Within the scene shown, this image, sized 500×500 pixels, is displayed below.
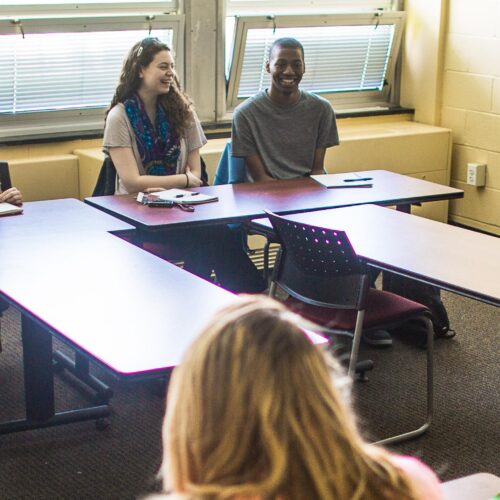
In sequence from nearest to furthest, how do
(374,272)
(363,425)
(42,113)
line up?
(363,425) < (374,272) < (42,113)

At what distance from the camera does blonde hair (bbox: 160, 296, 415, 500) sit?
2.93 feet

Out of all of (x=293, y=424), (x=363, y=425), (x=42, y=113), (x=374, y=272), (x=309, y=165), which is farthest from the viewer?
(x=42, y=113)

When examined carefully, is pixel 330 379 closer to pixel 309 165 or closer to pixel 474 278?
pixel 474 278

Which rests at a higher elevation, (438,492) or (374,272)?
(438,492)

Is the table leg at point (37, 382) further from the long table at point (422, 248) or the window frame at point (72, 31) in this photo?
the window frame at point (72, 31)

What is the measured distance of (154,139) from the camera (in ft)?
13.1

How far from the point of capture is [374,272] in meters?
4.08

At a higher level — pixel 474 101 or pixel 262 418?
pixel 262 418

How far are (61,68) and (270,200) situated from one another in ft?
5.34

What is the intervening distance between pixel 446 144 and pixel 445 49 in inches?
Answer: 22.2

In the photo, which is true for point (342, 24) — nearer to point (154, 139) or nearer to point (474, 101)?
point (474, 101)

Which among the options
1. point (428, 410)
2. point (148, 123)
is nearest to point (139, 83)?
point (148, 123)

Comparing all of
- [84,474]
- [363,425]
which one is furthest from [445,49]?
[84,474]

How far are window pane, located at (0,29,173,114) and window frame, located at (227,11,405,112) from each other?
0.45 m
